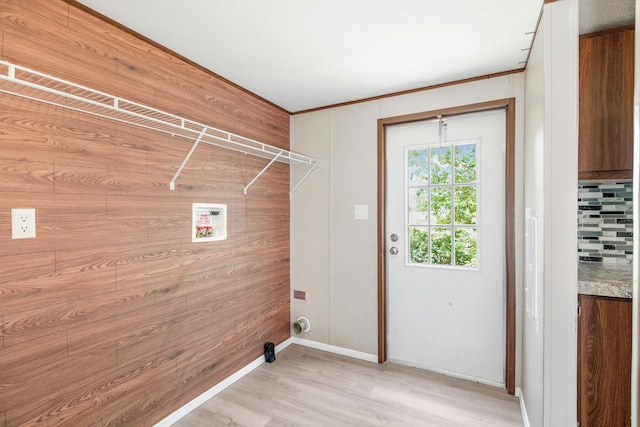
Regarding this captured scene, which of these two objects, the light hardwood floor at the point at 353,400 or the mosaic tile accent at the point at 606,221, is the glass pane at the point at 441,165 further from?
the light hardwood floor at the point at 353,400

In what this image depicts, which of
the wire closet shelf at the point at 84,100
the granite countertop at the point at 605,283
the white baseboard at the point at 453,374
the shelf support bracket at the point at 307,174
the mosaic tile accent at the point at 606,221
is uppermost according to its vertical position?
the wire closet shelf at the point at 84,100

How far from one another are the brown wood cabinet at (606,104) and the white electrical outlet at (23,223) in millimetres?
2579

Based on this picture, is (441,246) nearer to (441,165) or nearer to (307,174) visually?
(441,165)

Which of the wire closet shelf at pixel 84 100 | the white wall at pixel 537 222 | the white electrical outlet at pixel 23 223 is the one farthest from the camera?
the white wall at pixel 537 222

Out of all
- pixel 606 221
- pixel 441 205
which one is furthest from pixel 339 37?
pixel 606 221

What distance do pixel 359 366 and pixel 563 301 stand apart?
166 cm

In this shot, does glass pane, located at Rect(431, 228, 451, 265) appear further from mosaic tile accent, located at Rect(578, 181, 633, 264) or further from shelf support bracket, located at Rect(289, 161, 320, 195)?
shelf support bracket, located at Rect(289, 161, 320, 195)

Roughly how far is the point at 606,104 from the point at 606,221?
0.75 m

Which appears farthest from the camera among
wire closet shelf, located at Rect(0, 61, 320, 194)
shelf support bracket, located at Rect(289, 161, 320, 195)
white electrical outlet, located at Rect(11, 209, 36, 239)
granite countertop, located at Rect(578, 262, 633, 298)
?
shelf support bracket, located at Rect(289, 161, 320, 195)

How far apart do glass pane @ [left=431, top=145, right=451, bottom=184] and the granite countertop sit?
1070mm

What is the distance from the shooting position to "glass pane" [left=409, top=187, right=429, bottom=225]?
248cm

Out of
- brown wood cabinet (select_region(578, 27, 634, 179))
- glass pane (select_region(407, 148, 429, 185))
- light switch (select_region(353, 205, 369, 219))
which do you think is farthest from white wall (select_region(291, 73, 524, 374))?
brown wood cabinet (select_region(578, 27, 634, 179))

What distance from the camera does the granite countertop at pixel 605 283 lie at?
1337mm

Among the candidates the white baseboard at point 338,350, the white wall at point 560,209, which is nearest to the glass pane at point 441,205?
the white wall at point 560,209
